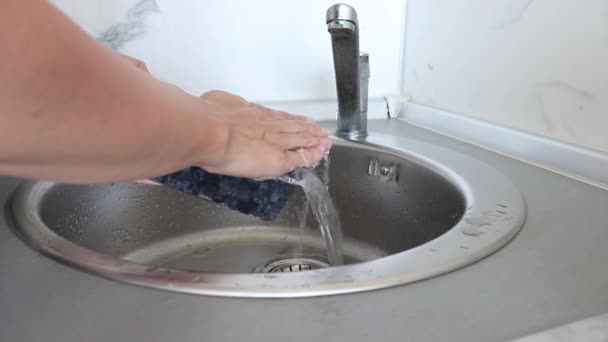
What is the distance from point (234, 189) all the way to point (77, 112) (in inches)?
11.5

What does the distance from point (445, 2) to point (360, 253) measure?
48 centimetres

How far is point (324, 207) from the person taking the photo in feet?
2.35

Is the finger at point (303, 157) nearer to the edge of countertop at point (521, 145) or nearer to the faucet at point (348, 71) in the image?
the faucet at point (348, 71)

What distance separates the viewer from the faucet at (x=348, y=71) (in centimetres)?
68

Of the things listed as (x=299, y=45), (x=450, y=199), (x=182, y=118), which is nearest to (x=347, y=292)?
(x=182, y=118)

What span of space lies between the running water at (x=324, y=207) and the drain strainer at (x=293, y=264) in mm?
50

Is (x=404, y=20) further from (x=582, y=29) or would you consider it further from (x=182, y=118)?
(x=182, y=118)

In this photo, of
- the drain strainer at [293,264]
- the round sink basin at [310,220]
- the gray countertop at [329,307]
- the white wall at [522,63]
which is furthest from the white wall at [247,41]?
the gray countertop at [329,307]

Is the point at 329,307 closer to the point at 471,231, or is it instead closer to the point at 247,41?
the point at 471,231

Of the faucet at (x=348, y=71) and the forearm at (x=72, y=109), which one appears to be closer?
the forearm at (x=72, y=109)

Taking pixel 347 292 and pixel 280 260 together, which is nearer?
pixel 347 292

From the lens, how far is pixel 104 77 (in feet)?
0.97

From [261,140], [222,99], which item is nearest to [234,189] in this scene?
[261,140]

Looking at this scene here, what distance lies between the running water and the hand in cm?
3
